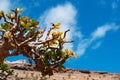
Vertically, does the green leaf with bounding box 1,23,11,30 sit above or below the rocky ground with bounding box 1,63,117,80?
below

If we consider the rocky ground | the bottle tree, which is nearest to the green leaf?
the bottle tree

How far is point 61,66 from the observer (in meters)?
21.9

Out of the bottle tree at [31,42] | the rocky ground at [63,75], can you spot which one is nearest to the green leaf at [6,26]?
the bottle tree at [31,42]

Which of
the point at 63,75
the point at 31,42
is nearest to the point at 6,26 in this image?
the point at 31,42

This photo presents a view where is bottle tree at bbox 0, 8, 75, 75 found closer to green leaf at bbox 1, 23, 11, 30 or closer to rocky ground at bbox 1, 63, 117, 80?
green leaf at bbox 1, 23, 11, 30

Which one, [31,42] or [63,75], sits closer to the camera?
[31,42]

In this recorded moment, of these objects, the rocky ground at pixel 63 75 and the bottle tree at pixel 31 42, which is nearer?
the bottle tree at pixel 31 42

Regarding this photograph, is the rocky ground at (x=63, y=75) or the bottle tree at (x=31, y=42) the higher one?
the rocky ground at (x=63, y=75)

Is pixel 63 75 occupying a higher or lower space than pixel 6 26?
higher

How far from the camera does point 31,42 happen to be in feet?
70.2

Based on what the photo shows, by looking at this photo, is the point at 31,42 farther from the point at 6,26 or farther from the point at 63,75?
the point at 63,75

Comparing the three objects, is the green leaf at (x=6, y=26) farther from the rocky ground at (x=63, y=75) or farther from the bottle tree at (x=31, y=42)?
the rocky ground at (x=63, y=75)

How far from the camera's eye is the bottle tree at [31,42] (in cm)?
2086

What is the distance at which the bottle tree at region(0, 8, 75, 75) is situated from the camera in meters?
20.9
